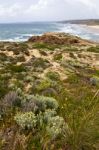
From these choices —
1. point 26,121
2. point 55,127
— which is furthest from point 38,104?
point 55,127

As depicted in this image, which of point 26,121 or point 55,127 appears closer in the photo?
point 55,127

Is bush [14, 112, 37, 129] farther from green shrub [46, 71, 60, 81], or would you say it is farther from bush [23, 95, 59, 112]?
green shrub [46, 71, 60, 81]

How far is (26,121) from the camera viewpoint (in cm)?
Result: 631

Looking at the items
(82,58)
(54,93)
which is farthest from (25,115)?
(82,58)

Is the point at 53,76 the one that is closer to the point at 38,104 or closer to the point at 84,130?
the point at 38,104

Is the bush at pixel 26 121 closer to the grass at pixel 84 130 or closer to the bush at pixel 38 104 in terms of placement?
the bush at pixel 38 104

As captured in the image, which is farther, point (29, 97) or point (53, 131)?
point (29, 97)

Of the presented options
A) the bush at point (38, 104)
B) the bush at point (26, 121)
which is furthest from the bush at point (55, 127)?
the bush at point (38, 104)

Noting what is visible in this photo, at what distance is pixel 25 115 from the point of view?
6.40 m

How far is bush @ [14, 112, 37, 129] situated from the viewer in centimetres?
622

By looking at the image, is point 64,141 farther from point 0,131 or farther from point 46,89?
point 46,89

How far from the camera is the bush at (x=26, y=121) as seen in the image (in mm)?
6219

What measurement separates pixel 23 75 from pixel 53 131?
23.5 ft

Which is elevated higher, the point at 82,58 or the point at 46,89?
the point at 46,89
